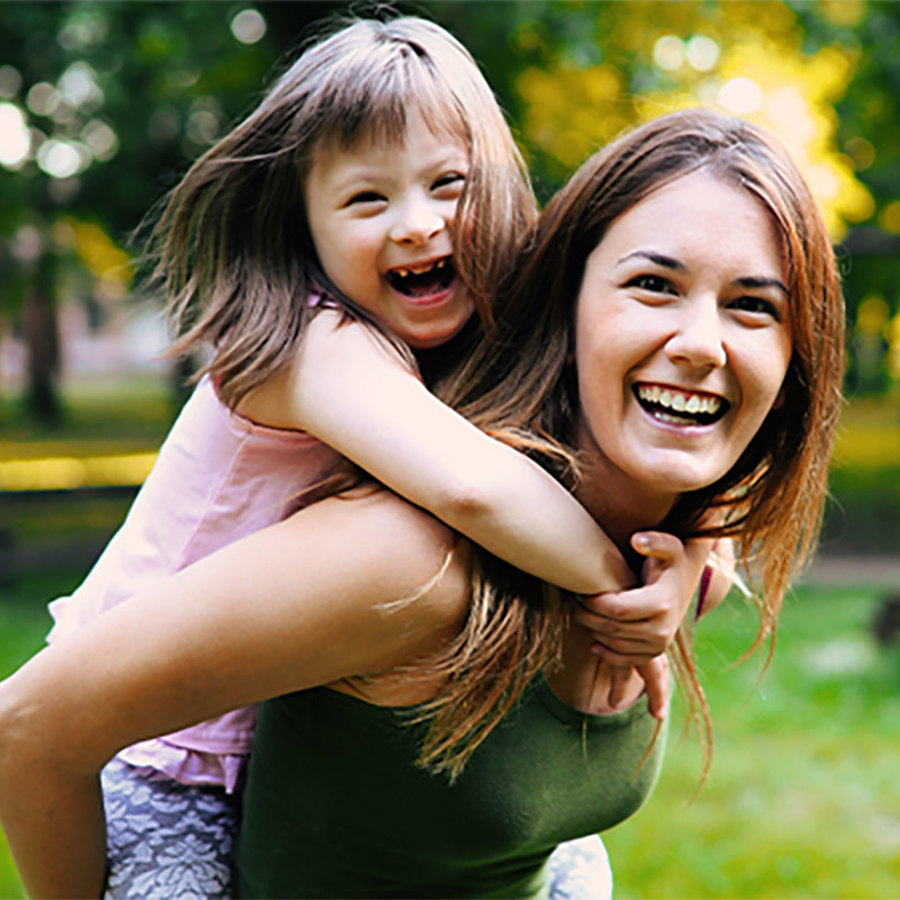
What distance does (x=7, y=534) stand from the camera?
10.1 m

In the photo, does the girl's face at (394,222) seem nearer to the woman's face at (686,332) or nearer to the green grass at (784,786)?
the woman's face at (686,332)

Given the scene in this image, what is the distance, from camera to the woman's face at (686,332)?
5.33 ft

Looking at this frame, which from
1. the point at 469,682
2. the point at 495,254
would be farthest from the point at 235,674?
the point at 495,254

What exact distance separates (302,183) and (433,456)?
0.64 m

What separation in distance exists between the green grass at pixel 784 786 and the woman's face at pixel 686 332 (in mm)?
2292

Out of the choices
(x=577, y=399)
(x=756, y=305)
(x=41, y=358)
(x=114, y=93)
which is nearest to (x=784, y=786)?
(x=577, y=399)

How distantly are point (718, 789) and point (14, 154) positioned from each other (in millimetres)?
8651

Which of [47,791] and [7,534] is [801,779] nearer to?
[47,791]

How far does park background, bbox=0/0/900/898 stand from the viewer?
5668 mm

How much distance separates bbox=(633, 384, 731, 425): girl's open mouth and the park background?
29.6 inches

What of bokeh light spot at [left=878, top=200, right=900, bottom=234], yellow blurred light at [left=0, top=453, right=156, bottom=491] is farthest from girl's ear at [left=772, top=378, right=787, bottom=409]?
bokeh light spot at [left=878, top=200, right=900, bottom=234]

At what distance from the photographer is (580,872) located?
2.15 meters

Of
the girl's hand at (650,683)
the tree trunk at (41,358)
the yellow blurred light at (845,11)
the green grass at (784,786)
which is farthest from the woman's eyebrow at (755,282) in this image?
the tree trunk at (41,358)

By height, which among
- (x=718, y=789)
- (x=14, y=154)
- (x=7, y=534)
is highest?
(x=14, y=154)
